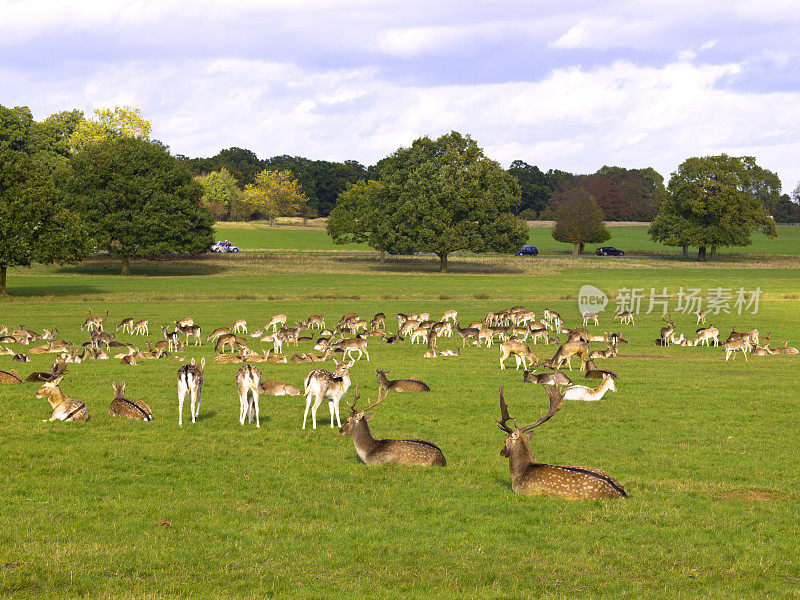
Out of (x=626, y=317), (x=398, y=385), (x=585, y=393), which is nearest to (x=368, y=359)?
(x=398, y=385)

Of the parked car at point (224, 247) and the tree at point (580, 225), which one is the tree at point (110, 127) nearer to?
the parked car at point (224, 247)

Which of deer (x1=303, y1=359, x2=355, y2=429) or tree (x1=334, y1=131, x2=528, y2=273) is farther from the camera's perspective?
tree (x1=334, y1=131, x2=528, y2=273)

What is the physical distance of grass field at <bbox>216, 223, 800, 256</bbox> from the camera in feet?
382

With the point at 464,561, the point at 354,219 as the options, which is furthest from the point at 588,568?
the point at 354,219

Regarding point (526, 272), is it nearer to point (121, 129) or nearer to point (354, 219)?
point (354, 219)

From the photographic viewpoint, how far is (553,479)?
1031 centimetres

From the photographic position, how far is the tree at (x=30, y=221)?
4556 cm

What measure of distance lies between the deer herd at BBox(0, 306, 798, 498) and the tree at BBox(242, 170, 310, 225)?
372 ft

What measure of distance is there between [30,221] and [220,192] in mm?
98810

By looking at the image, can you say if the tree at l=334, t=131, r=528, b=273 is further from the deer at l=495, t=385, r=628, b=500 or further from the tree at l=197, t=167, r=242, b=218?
the tree at l=197, t=167, r=242, b=218

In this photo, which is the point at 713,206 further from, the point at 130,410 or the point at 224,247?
the point at 130,410

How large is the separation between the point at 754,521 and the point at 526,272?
2669 inches

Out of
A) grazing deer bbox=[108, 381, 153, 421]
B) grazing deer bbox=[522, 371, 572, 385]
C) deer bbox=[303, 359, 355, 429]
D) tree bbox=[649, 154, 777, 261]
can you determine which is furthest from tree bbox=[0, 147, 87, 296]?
tree bbox=[649, 154, 777, 261]

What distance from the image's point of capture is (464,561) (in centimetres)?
797
